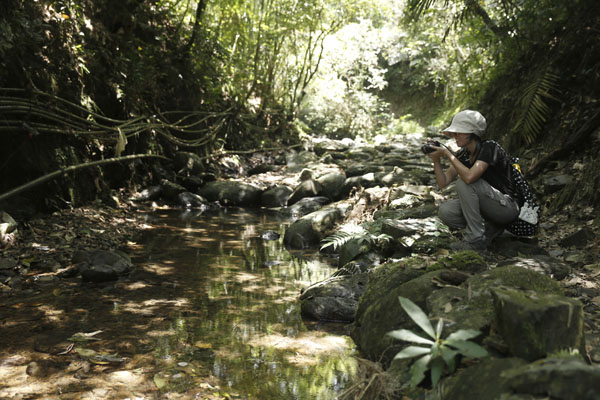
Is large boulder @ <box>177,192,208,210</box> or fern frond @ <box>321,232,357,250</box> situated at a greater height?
large boulder @ <box>177,192,208,210</box>

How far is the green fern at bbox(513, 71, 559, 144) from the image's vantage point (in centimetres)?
528

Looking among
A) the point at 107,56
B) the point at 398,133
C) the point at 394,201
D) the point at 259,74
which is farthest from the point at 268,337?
the point at 398,133

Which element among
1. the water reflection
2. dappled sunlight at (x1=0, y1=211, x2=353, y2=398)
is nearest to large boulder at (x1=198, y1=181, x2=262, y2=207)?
the water reflection

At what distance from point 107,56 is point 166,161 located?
2.46 m

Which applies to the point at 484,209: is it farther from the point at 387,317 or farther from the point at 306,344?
the point at 306,344

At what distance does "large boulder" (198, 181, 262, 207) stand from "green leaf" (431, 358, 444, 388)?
22.6 ft

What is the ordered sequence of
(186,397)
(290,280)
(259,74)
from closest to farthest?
1. (186,397)
2. (290,280)
3. (259,74)

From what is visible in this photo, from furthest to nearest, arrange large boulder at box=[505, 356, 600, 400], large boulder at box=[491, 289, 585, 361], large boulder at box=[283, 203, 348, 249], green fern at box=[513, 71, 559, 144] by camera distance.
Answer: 1. large boulder at box=[283, 203, 348, 249]
2. green fern at box=[513, 71, 559, 144]
3. large boulder at box=[491, 289, 585, 361]
4. large boulder at box=[505, 356, 600, 400]

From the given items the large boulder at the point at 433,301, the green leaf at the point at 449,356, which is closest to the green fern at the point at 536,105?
the large boulder at the point at 433,301

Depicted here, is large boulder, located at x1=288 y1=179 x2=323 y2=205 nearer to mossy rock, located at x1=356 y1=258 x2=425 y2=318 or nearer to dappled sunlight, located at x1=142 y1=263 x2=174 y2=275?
dappled sunlight, located at x1=142 y1=263 x2=174 y2=275

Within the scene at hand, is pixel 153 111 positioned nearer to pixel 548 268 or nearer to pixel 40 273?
pixel 40 273

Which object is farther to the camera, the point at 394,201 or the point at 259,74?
the point at 259,74

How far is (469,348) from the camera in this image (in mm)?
1642

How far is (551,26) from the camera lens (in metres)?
5.91
